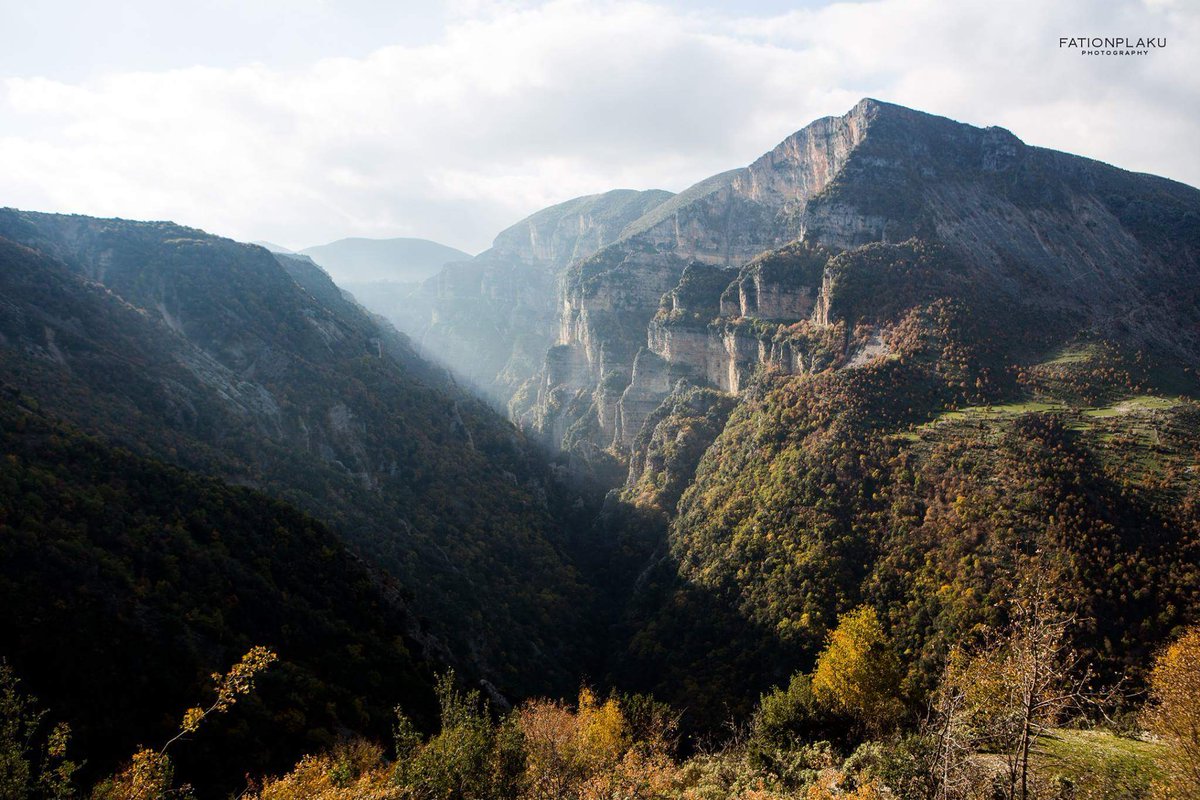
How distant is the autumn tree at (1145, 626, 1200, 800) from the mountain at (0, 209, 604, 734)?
158 ft

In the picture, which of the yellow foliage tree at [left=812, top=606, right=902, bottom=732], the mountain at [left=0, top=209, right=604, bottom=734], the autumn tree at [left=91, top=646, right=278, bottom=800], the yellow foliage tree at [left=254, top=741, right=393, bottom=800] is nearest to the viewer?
the autumn tree at [left=91, top=646, right=278, bottom=800]

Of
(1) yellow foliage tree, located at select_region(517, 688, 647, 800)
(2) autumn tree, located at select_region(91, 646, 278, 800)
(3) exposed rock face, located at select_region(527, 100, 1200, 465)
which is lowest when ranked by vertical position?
(1) yellow foliage tree, located at select_region(517, 688, 647, 800)

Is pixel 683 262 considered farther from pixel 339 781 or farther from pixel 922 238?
pixel 339 781

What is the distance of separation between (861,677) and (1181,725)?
20.6 m

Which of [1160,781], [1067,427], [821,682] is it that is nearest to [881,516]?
[1067,427]

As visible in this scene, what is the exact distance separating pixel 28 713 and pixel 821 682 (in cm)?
4440

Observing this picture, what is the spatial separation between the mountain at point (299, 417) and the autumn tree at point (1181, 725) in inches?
1890

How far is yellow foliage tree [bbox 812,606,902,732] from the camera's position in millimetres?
37906

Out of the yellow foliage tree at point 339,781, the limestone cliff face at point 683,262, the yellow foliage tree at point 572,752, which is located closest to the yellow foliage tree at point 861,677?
the yellow foliage tree at point 572,752

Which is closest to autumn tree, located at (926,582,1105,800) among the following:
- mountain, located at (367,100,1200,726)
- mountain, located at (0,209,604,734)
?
mountain, located at (367,100,1200,726)

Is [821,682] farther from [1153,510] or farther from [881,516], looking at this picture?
[1153,510]

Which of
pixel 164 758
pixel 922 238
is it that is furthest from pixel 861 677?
pixel 922 238

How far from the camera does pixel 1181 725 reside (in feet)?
66.5

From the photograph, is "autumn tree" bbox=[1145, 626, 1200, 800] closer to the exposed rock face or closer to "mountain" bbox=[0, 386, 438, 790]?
"mountain" bbox=[0, 386, 438, 790]
